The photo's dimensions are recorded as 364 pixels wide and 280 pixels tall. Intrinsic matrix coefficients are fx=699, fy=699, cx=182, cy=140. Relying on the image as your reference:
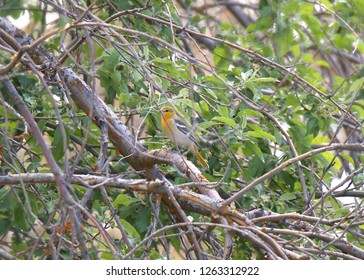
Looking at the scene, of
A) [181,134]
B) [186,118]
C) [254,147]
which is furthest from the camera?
[181,134]

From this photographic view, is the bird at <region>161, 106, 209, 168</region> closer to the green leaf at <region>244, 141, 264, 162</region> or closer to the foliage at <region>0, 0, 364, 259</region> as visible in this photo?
the foliage at <region>0, 0, 364, 259</region>

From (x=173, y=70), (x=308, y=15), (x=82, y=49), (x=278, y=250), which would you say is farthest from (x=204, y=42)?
(x=278, y=250)

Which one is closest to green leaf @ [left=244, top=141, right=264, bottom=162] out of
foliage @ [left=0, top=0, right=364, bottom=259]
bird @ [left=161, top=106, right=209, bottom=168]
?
foliage @ [left=0, top=0, right=364, bottom=259]

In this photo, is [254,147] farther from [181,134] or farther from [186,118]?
[181,134]

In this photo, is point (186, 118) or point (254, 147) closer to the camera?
point (186, 118)

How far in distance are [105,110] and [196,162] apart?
33.0 inches

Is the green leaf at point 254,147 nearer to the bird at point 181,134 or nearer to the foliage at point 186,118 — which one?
the foliage at point 186,118

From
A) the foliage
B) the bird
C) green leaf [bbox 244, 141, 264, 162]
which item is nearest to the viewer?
the foliage

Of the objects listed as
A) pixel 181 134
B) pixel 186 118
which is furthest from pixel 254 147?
pixel 181 134

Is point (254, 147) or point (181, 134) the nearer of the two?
point (254, 147)

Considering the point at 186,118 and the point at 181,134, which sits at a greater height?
the point at 181,134

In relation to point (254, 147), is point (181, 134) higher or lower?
higher

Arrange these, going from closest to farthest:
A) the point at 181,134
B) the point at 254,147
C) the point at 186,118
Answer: the point at 186,118
the point at 254,147
the point at 181,134

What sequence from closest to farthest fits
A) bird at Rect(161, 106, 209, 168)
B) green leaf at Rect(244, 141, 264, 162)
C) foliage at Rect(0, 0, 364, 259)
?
1. foliage at Rect(0, 0, 364, 259)
2. green leaf at Rect(244, 141, 264, 162)
3. bird at Rect(161, 106, 209, 168)
